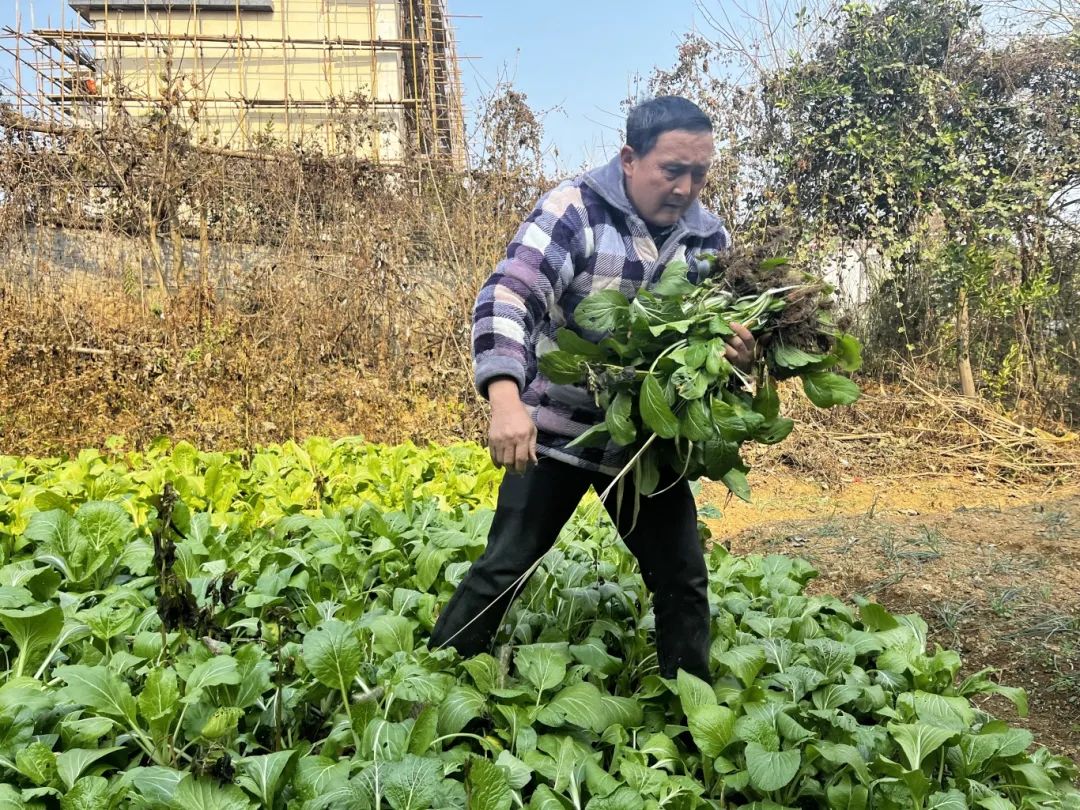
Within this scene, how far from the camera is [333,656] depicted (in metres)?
2.39

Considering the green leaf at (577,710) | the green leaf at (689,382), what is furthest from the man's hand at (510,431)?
the green leaf at (577,710)

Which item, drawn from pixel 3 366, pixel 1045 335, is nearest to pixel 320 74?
pixel 3 366

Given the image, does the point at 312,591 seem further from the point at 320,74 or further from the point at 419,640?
the point at 320,74

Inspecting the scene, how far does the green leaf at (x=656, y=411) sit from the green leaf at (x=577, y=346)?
19 centimetres

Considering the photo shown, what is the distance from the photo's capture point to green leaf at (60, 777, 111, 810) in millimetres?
1972

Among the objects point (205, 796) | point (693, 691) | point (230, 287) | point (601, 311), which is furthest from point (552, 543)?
point (230, 287)

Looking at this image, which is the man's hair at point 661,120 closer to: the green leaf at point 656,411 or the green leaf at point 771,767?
the green leaf at point 656,411

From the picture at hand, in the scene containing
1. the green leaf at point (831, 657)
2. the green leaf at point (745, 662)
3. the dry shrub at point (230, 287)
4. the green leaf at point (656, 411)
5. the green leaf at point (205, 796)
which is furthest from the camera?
the dry shrub at point (230, 287)

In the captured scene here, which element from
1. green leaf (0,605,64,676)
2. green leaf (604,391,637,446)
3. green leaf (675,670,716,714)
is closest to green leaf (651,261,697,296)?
green leaf (604,391,637,446)

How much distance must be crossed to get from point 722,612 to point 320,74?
44.7ft

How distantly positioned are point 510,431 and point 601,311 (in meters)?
0.44

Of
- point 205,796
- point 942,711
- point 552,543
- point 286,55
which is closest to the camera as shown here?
point 205,796

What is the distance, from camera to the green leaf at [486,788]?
6.49 feet

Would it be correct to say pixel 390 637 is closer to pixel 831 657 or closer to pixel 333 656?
pixel 333 656
